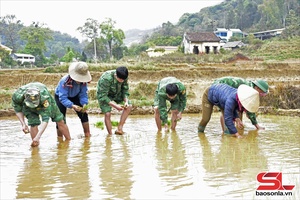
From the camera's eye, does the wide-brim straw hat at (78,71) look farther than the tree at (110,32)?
No

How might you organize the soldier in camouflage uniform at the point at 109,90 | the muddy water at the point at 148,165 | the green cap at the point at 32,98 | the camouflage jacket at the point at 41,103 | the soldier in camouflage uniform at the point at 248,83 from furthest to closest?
the soldier in camouflage uniform at the point at 109,90 < the soldier in camouflage uniform at the point at 248,83 < the camouflage jacket at the point at 41,103 < the green cap at the point at 32,98 < the muddy water at the point at 148,165

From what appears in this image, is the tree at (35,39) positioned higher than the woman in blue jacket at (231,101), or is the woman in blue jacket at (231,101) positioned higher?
the tree at (35,39)

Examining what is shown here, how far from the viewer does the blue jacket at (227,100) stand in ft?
21.7

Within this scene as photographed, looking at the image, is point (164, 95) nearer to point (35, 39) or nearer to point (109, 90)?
point (109, 90)

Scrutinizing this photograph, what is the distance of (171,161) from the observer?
16.7 feet

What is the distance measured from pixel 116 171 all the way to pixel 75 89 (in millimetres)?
2854

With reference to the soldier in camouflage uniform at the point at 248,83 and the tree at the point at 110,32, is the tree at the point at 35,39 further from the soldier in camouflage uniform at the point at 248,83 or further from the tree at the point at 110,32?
the soldier in camouflage uniform at the point at 248,83

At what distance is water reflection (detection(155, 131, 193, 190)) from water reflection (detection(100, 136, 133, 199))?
383mm

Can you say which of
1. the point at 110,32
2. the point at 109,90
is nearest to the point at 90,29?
the point at 110,32

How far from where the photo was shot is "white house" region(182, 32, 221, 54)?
4973 centimetres

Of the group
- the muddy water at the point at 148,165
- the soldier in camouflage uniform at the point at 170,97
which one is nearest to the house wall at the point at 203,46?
the soldier in camouflage uniform at the point at 170,97

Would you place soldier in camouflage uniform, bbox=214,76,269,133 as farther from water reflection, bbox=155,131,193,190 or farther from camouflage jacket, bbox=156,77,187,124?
water reflection, bbox=155,131,193,190

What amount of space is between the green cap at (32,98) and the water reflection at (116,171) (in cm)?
→ 121

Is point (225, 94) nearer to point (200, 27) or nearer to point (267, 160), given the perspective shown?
point (267, 160)
